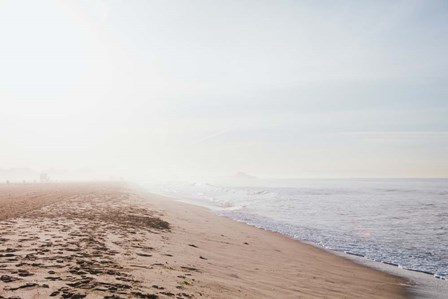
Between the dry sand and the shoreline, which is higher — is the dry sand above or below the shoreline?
above

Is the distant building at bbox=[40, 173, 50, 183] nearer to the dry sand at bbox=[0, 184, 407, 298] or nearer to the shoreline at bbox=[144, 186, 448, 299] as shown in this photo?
the dry sand at bbox=[0, 184, 407, 298]

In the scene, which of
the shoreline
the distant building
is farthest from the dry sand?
the distant building

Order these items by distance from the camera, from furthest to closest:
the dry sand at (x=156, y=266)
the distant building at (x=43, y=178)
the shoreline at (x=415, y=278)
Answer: the distant building at (x=43, y=178) < the shoreline at (x=415, y=278) < the dry sand at (x=156, y=266)

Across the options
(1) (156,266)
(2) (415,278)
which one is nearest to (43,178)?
(1) (156,266)

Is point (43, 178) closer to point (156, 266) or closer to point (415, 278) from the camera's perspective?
point (156, 266)

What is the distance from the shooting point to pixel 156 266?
8141 millimetres

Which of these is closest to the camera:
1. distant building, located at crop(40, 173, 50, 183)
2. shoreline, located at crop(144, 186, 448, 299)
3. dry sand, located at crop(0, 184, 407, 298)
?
dry sand, located at crop(0, 184, 407, 298)

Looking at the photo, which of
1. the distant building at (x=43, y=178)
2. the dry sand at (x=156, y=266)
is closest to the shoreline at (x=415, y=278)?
the dry sand at (x=156, y=266)

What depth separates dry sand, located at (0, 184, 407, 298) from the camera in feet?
20.1

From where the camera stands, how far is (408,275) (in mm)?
11867

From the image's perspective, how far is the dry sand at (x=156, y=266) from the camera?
613cm

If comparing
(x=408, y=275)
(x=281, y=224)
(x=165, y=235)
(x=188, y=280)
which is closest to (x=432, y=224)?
(x=281, y=224)

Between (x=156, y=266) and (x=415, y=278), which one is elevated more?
(x=156, y=266)

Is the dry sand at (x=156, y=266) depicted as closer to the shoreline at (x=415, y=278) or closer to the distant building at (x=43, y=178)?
the shoreline at (x=415, y=278)
